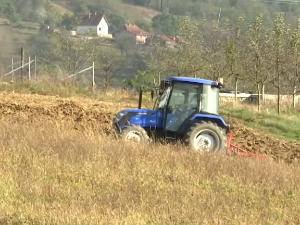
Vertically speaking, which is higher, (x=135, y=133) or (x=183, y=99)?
(x=183, y=99)

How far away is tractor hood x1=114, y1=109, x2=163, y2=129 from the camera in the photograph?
1135 cm

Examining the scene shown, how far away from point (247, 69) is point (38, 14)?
60.7 m

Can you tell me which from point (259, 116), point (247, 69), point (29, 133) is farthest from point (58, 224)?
point (247, 69)

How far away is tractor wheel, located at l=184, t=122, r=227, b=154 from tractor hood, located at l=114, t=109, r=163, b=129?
79cm

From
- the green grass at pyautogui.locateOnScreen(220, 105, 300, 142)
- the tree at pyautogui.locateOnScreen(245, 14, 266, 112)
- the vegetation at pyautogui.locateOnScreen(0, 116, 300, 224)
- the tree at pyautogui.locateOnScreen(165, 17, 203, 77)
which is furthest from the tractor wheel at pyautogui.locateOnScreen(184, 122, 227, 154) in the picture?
the tree at pyautogui.locateOnScreen(165, 17, 203, 77)

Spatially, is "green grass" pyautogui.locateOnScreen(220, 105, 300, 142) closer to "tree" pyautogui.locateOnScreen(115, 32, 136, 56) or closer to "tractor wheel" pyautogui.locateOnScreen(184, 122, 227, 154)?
"tractor wheel" pyautogui.locateOnScreen(184, 122, 227, 154)

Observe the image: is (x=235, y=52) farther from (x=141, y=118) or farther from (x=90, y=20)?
(x=90, y=20)

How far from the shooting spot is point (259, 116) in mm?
20141

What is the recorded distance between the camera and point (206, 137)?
1123 centimetres

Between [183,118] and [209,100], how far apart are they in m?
0.73

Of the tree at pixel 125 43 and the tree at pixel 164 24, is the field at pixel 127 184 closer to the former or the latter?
the tree at pixel 125 43

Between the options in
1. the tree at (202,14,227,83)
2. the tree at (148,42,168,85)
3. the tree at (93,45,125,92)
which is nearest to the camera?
the tree at (202,14,227,83)

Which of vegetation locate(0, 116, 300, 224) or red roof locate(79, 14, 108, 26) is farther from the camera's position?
red roof locate(79, 14, 108, 26)

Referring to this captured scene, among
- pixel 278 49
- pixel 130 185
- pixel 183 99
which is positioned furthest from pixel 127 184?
pixel 278 49
